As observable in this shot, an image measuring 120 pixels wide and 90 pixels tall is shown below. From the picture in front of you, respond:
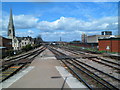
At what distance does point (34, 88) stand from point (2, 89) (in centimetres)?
187

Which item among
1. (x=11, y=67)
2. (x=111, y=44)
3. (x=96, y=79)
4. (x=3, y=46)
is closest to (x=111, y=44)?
(x=111, y=44)

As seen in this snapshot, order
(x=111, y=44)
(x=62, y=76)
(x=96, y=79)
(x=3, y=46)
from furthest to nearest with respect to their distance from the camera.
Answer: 1. (x=3, y=46)
2. (x=111, y=44)
3. (x=62, y=76)
4. (x=96, y=79)

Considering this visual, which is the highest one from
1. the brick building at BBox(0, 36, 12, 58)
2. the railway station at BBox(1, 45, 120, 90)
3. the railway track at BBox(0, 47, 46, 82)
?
the brick building at BBox(0, 36, 12, 58)

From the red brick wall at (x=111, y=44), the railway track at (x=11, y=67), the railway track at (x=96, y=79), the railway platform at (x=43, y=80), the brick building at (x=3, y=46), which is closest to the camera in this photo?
the railway track at (x=96, y=79)

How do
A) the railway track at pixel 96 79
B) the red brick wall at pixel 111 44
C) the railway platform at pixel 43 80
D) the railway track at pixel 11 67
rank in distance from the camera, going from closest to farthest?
the railway track at pixel 96 79, the railway platform at pixel 43 80, the railway track at pixel 11 67, the red brick wall at pixel 111 44

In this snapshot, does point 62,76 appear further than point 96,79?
Yes

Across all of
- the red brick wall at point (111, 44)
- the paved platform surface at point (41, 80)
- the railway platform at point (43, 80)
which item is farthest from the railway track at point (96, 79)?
the red brick wall at point (111, 44)

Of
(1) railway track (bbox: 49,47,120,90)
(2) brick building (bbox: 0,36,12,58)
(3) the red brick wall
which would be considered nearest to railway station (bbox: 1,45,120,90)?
(1) railway track (bbox: 49,47,120,90)

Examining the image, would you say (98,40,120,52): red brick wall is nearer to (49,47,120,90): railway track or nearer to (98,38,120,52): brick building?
(98,38,120,52): brick building

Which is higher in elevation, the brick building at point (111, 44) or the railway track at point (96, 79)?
the brick building at point (111, 44)

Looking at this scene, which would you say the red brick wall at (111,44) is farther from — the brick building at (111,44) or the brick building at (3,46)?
the brick building at (3,46)

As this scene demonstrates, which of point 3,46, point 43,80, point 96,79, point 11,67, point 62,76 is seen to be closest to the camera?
point 96,79

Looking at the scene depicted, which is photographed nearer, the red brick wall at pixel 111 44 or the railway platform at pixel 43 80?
the railway platform at pixel 43 80

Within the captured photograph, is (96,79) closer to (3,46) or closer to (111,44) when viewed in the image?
(111,44)
